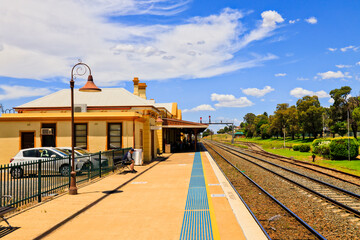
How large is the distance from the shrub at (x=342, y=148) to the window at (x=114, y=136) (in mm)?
17988

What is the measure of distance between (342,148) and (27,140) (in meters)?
24.4

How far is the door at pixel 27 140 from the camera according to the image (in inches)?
794

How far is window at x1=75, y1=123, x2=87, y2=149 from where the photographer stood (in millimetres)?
20516

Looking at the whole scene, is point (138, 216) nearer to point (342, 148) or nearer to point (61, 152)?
point (61, 152)

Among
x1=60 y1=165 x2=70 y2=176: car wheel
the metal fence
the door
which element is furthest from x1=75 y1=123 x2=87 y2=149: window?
x1=60 y1=165 x2=70 y2=176: car wheel

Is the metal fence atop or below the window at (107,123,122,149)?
below

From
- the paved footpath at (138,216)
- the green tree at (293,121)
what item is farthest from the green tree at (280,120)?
the paved footpath at (138,216)

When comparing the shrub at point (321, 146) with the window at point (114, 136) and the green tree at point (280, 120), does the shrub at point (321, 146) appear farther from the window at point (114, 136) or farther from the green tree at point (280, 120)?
the green tree at point (280, 120)

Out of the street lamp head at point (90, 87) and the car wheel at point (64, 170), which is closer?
the street lamp head at point (90, 87)

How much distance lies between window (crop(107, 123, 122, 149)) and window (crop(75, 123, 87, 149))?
1.69 metres

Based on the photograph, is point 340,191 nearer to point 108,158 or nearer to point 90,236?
point 90,236

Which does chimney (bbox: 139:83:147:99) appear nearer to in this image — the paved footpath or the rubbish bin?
the rubbish bin

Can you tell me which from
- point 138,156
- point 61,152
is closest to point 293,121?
point 138,156

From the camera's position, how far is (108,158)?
16.4 metres
